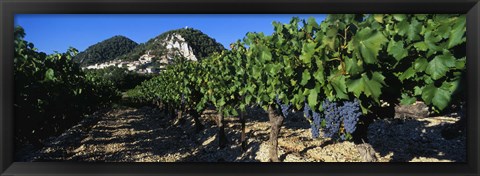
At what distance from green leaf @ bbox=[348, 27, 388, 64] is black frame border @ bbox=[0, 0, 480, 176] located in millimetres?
224

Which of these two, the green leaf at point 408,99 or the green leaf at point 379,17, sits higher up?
the green leaf at point 379,17

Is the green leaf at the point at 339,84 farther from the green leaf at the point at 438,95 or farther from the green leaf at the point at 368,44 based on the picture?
the green leaf at the point at 438,95

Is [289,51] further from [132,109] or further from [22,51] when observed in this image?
[132,109]

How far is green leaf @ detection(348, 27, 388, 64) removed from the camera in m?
2.35

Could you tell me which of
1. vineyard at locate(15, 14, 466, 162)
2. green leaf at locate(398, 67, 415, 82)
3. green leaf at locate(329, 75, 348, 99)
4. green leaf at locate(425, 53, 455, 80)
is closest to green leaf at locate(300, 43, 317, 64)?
vineyard at locate(15, 14, 466, 162)

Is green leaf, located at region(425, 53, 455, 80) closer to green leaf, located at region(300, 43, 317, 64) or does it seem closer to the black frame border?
the black frame border

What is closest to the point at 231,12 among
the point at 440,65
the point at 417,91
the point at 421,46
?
the point at 421,46

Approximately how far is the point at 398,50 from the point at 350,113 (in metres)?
0.80

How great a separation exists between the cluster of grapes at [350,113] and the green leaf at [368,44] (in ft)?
2.62

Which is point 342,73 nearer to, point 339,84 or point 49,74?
point 339,84

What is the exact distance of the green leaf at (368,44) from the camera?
2.35 meters

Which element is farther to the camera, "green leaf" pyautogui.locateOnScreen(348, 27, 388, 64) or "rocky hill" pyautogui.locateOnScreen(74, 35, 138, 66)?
"rocky hill" pyautogui.locateOnScreen(74, 35, 138, 66)

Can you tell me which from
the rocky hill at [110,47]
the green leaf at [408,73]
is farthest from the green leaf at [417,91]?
the rocky hill at [110,47]

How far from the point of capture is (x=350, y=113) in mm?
3170
